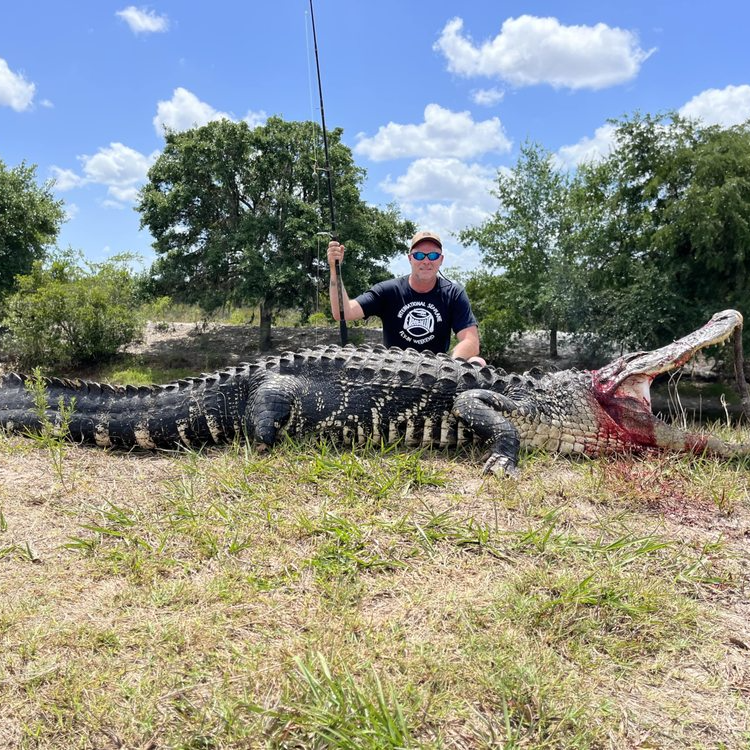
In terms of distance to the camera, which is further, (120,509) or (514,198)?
(514,198)

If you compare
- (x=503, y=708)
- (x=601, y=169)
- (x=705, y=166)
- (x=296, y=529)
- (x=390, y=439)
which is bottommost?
(x=503, y=708)

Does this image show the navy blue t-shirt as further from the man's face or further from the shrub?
the shrub

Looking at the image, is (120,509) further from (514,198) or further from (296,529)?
(514,198)

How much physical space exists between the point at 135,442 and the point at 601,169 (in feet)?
45.4

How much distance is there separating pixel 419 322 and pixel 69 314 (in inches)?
516

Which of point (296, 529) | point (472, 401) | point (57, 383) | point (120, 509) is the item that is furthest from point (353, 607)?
point (57, 383)

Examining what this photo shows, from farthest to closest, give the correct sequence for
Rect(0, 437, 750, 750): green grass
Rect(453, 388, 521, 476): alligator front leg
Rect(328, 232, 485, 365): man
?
Rect(328, 232, 485, 365): man
Rect(453, 388, 521, 476): alligator front leg
Rect(0, 437, 750, 750): green grass

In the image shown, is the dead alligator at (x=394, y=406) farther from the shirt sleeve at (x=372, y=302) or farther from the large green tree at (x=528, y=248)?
the large green tree at (x=528, y=248)

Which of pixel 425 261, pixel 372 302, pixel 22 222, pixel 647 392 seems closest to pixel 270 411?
pixel 372 302

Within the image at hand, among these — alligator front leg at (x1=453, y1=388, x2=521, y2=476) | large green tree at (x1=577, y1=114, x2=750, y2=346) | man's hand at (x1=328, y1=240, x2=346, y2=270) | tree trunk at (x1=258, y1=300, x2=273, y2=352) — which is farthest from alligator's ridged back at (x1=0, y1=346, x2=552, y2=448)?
tree trunk at (x1=258, y1=300, x2=273, y2=352)

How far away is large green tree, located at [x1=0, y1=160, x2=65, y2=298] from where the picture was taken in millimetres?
17438

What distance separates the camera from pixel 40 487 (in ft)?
11.6

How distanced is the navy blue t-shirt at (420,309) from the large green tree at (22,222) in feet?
52.6

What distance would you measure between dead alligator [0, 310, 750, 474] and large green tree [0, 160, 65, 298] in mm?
15688
